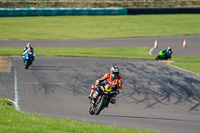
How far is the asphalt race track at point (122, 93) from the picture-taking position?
49.0ft

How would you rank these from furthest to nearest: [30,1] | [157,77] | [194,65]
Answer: [30,1] → [194,65] → [157,77]

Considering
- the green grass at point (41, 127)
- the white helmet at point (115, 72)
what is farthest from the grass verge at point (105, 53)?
the green grass at point (41, 127)

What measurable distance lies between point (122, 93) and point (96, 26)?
36.6 meters

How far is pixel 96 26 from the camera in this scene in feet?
183

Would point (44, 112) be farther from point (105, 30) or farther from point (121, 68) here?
point (105, 30)

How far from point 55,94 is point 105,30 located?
114ft

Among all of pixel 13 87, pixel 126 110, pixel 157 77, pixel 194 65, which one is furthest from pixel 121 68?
pixel 126 110

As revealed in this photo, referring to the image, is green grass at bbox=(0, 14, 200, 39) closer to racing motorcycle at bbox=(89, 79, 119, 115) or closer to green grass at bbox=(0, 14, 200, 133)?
green grass at bbox=(0, 14, 200, 133)

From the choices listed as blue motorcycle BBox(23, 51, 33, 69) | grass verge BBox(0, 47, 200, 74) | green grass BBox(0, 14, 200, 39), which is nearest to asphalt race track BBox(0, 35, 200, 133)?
blue motorcycle BBox(23, 51, 33, 69)

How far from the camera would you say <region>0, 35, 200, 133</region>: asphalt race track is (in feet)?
49.0

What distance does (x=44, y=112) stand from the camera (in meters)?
15.9

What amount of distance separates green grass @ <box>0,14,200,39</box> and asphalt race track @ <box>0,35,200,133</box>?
19.7 m

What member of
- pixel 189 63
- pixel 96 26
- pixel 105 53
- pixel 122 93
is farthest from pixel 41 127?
pixel 96 26

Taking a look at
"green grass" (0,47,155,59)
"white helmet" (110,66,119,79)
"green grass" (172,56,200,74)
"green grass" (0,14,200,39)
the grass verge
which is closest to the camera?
"white helmet" (110,66,119,79)
